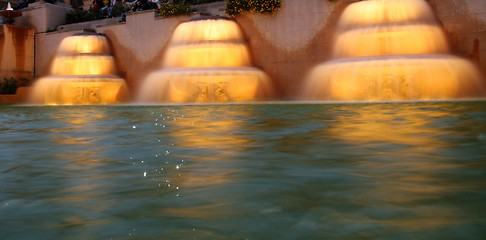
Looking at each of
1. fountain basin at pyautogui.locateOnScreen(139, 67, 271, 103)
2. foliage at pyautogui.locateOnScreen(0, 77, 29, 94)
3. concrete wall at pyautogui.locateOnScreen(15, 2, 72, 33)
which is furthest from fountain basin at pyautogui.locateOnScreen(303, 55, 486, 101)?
concrete wall at pyautogui.locateOnScreen(15, 2, 72, 33)

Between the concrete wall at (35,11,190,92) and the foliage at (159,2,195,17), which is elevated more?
the foliage at (159,2,195,17)

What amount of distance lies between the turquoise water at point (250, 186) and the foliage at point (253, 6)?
11281 millimetres

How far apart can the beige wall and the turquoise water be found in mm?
17226

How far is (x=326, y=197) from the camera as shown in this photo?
91.0 inches

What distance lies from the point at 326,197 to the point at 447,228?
1.98 feet

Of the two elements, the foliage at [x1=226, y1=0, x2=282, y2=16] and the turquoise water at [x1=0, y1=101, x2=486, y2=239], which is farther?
the foliage at [x1=226, y1=0, x2=282, y2=16]

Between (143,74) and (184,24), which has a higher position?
(184,24)

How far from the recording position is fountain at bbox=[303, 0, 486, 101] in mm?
11492

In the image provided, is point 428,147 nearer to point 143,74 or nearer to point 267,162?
point 267,162

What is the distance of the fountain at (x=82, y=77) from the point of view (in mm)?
16812

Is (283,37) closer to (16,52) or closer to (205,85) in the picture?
(205,85)

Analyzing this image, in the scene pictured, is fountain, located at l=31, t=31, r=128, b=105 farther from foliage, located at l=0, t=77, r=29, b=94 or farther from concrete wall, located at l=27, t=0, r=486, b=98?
foliage, located at l=0, t=77, r=29, b=94

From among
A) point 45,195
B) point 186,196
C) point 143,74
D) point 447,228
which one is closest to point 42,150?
point 45,195

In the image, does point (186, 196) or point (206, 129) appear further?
point (206, 129)
